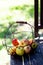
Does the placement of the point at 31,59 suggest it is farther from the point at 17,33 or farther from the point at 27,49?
the point at 17,33

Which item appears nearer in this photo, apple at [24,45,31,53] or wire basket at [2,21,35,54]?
apple at [24,45,31,53]

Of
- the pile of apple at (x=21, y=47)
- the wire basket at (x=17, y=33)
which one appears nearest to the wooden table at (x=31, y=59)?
the pile of apple at (x=21, y=47)

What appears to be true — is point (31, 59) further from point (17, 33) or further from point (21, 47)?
point (17, 33)

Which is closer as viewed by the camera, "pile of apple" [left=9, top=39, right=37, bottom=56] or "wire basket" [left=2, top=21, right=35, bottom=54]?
"pile of apple" [left=9, top=39, right=37, bottom=56]

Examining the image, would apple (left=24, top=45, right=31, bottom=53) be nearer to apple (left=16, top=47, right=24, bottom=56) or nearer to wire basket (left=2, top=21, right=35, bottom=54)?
apple (left=16, top=47, right=24, bottom=56)

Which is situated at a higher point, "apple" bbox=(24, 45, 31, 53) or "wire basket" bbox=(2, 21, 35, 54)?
"apple" bbox=(24, 45, 31, 53)

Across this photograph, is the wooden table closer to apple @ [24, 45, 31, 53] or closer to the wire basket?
apple @ [24, 45, 31, 53]

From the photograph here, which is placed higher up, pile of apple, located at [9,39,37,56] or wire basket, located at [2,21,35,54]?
pile of apple, located at [9,39,37,56]

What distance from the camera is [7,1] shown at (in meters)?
3.64

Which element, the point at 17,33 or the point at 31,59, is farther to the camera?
the point at 17,33

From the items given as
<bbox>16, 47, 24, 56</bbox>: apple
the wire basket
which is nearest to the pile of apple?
<bbox>16, 47, 24, 56</bbox>: apple

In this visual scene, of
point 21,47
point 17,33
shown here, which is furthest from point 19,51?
point 17,33

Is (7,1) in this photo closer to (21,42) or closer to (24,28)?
(24,28)

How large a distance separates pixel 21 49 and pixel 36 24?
79 cm
